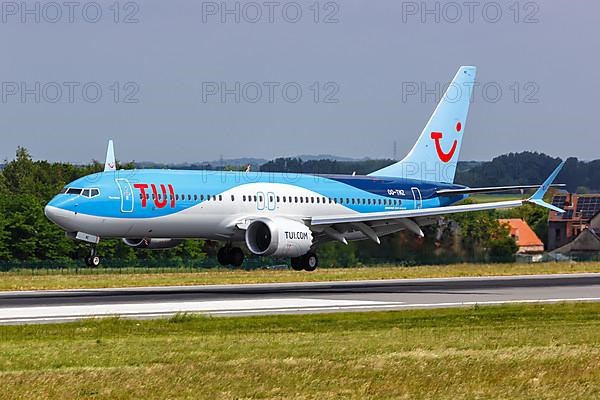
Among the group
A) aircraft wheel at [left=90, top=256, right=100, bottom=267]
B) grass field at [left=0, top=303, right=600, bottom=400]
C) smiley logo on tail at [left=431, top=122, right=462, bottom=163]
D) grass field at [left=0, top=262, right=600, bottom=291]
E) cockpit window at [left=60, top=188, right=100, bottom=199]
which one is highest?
smiley logo on tail at [left=431, top=122, right=462, bottom=163]

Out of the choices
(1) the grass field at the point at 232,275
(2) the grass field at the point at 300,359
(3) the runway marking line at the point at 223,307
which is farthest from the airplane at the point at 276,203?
(2) the grass field at the point at 300,359

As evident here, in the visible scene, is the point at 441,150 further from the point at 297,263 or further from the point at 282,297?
the point at 282,297

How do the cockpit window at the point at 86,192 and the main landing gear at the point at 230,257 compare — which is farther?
the main landing gear at the point at 230,257

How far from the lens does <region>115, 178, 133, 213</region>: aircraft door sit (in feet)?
158

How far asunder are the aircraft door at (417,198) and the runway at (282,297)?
32.3 feet

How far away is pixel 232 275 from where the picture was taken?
195ft

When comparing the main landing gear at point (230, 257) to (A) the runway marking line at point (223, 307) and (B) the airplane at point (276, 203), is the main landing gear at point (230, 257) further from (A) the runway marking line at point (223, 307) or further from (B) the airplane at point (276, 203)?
(A) the runway marking line at point (223, 307)

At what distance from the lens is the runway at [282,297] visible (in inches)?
Answer: 1291

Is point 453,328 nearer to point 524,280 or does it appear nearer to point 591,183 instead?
point 524,280

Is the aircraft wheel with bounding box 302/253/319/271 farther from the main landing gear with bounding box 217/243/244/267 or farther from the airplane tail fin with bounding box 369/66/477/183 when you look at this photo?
the airplane tail fin with bounding box 369/66/477/183

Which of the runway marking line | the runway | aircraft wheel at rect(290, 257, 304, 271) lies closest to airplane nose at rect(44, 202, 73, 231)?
the runway

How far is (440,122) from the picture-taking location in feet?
214

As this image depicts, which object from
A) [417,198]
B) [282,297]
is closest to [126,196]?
[282,297]

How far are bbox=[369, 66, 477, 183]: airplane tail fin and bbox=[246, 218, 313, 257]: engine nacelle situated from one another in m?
10.5
